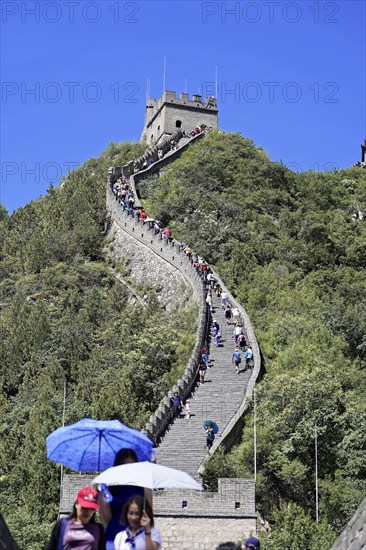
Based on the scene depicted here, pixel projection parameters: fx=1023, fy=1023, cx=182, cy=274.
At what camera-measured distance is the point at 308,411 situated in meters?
26.7

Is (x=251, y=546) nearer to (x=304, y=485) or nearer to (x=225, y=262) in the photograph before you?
(x=304, y=485)

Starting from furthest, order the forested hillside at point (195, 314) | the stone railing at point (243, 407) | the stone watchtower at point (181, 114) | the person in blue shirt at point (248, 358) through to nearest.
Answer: the stone watchtower at point (181, 114) → the person in blue shirt at point (248, 358) → the stone railing at point (243, 407) → the forested hillside at point (195, 314)

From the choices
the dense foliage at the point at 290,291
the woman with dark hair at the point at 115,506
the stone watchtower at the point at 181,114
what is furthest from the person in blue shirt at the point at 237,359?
the stone watchtower at the point at 181,114

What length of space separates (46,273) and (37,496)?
1070 inches

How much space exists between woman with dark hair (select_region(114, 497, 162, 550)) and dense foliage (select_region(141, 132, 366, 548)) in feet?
37.4

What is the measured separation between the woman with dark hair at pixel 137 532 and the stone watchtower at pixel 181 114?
67.0m

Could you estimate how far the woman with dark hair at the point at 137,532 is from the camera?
29.5 feet

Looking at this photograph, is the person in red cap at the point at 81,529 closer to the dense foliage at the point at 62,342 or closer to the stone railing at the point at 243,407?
the dense foliage at the point at 62,342

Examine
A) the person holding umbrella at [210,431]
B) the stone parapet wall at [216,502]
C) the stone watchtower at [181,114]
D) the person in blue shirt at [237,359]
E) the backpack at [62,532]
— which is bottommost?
the backpack at [62,532]

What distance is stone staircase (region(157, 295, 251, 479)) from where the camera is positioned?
24734 mm

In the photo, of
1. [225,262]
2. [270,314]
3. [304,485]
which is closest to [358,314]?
[270,314]

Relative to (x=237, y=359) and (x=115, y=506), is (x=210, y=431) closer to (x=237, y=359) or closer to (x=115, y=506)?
(x=237, y=359)

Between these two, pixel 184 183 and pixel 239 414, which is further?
pixel 184 183

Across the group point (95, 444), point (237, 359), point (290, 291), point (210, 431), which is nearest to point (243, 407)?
point (210, 431)
